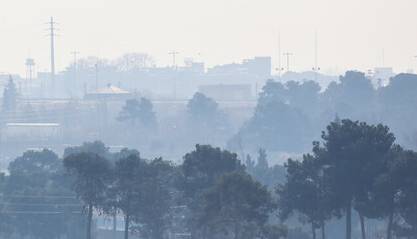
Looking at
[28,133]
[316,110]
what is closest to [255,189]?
[316,110]

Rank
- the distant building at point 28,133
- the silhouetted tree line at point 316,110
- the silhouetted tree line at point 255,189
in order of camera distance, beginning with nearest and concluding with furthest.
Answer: the silhouetted tree line at point 255,189, the silhouetted tree line at point 316,110, the distant building at point 28,133

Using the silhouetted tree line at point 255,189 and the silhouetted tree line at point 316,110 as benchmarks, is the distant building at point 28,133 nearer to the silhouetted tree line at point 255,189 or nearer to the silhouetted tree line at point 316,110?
the silhouetted tree line at point 316,110

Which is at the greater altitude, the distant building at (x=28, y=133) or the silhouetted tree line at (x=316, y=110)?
the silhouetted tree line at (x=316, y=110)

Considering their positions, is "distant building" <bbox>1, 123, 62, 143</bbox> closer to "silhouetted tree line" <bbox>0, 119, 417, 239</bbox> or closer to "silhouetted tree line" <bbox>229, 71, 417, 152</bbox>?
"silhouetted tree line" <bbox>229, 71, 417, 152</bbox>

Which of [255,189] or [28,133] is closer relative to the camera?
[255,189]

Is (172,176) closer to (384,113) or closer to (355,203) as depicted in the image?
(355,203)

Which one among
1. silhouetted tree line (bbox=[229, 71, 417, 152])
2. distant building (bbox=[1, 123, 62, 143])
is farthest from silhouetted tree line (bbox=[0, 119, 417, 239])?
distant building (bbox=[1, 123, 62, 143])

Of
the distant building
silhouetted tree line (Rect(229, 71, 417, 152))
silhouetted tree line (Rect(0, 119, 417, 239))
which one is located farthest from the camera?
the distant building

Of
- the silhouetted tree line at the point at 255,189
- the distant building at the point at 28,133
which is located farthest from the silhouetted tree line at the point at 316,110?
the silhouetted tree line at the point at 255,189

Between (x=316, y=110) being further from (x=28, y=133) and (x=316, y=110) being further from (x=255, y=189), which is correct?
(x=255, y=189)

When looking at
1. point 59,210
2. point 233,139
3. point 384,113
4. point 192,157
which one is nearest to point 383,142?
point 192,157

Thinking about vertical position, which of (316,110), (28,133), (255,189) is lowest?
(28,133)

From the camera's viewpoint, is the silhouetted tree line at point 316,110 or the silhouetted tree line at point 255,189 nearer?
the silhouetted tree line at point 255,189

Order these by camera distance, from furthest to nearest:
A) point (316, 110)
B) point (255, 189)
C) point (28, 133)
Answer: point (28, 133)
point (316, 110)
point (255, 189)
